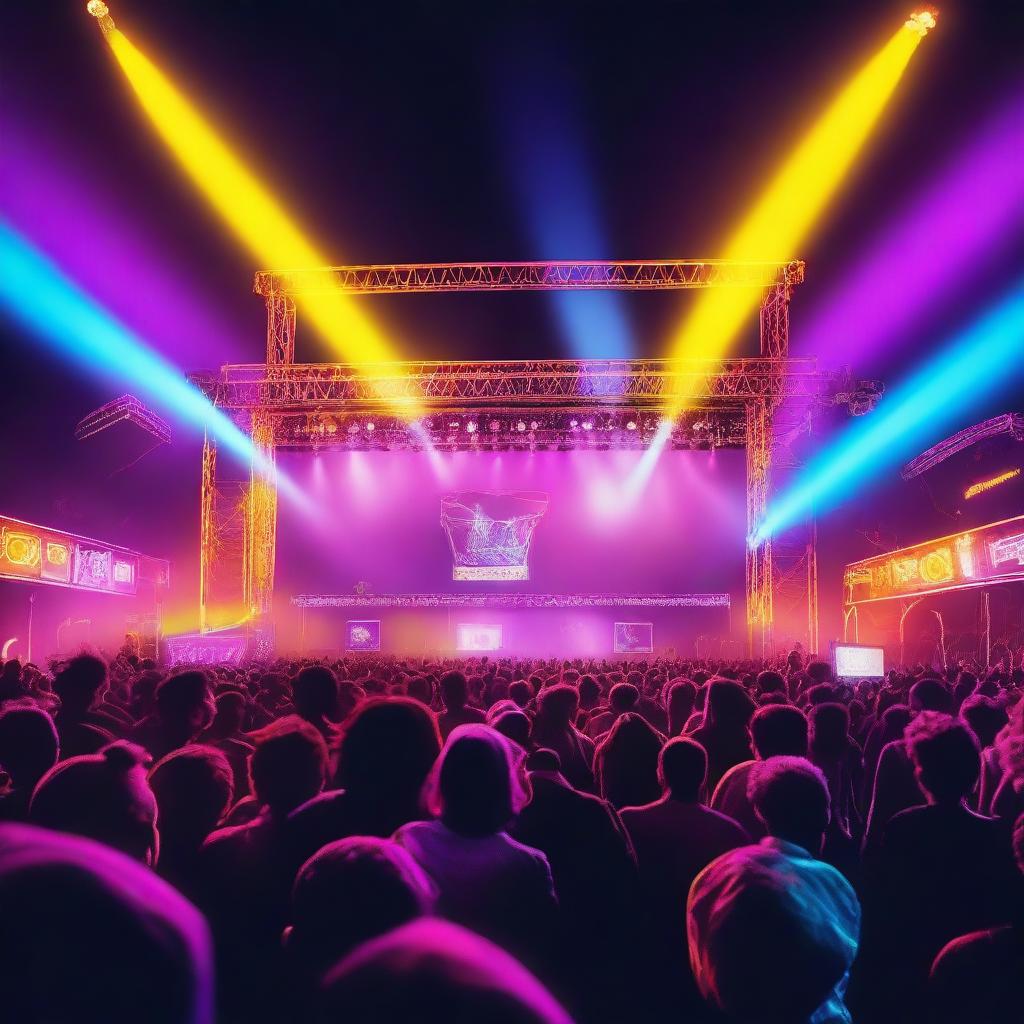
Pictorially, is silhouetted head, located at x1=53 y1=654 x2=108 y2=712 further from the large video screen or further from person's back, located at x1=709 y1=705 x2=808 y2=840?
the large video screen

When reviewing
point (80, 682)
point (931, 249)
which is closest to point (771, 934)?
point (80, 682)

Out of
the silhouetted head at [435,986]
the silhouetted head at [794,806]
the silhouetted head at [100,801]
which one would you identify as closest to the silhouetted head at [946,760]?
the silhouetted head at [794,806]

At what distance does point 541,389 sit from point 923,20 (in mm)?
11467

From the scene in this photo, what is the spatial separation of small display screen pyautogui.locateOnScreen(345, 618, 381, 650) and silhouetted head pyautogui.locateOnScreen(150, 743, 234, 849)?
2322 cm

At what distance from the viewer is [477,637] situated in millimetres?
26328

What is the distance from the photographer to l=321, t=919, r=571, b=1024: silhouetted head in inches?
31.7

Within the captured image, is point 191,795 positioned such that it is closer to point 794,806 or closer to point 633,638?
point 794,806

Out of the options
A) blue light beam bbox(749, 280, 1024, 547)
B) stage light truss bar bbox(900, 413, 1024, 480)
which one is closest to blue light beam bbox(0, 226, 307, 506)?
blue light beam bbox(749, 280, 1024, 547)

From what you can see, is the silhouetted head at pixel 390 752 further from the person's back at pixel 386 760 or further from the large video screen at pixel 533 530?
the large video screen at pixel 533 530

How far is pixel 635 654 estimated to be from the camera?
84.6 ft

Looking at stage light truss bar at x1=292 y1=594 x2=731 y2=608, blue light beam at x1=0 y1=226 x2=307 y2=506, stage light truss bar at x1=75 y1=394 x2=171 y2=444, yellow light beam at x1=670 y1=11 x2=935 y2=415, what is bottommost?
stage light truss bar at x1=292 y1=594 x2=731 y2=608

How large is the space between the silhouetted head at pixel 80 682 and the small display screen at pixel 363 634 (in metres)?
21.3

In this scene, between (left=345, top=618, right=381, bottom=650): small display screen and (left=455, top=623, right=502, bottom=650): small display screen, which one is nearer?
(left=345, top=618, right=381, bottom=650): small display screen

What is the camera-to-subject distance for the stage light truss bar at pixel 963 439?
17578mm
